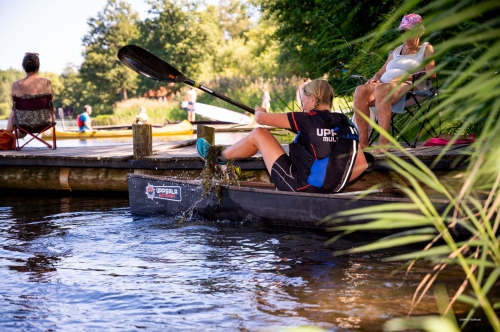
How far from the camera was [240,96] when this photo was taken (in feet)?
113

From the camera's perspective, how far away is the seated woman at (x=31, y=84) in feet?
33.0

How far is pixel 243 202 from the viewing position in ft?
21.1

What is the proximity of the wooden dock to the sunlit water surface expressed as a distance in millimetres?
1478

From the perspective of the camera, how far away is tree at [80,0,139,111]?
5969 cm

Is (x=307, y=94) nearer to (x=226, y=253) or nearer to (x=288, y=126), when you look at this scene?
(x=288, y=126)

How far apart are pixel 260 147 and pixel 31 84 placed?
5291 millimetres

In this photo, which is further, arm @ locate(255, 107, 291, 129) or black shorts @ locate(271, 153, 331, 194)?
black shorts @ locate(271, 153, 331, 194)

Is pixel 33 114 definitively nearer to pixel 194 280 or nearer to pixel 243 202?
pixel 243 202

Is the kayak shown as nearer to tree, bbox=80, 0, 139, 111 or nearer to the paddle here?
the paddle

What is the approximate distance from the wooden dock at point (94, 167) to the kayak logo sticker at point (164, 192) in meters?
1.11

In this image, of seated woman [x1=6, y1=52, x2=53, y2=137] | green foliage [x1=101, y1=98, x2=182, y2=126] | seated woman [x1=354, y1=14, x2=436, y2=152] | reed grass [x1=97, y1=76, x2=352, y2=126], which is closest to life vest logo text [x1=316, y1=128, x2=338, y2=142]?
seated woman [x1=354, y1=14, x2=436, y2=152]

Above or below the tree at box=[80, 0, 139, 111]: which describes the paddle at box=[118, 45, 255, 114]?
below

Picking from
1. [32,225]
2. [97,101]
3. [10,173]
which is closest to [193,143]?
[10,173]

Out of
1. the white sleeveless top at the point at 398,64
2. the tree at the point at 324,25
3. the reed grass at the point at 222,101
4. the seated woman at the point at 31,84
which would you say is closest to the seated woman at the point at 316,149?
the white sleeveless top at the point at 398,64
